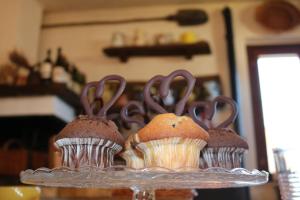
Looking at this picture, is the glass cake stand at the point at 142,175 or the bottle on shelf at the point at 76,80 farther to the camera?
the bottle on shelf at the point at 76,80

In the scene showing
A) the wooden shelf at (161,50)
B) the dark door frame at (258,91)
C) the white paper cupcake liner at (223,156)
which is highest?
the wooden shelf at (161,50)

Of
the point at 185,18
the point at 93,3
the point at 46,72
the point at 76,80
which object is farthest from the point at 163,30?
the point at 46,72

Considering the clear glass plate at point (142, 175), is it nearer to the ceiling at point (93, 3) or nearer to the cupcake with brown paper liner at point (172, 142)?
the cupcake with brown paper liner at point (172, 142)

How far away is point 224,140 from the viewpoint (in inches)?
29.0

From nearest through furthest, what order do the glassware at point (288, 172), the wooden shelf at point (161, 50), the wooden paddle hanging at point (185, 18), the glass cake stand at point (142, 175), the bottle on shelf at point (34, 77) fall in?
the glass cake stand at point (142, 175) → the glassware at point (288, 172) → the bottle on shelf at point (34, 77) → the wooden shelf at point (161, 50) → the wooden paddle hanging at point (185, 18)

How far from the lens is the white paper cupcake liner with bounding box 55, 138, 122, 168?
0.69 metres

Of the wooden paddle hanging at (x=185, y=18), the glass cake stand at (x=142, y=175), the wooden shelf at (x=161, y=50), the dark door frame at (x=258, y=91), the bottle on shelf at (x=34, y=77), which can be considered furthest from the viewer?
the wooden paddle hanging at (x=185, y=18)

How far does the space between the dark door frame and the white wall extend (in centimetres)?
4

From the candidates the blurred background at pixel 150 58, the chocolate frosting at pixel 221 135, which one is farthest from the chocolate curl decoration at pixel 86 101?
the blurred background at pixel 150 58

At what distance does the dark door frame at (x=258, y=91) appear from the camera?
2379 millimetres

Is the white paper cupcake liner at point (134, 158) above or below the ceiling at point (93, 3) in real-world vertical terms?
below

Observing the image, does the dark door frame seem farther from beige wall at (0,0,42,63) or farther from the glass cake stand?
the glass cake stand

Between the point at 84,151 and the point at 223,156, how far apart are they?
0.94ft

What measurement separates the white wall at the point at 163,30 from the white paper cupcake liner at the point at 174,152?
1.81 metres
